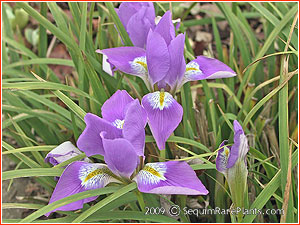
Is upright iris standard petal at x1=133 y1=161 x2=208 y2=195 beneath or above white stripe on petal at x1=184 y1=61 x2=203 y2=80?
beneath

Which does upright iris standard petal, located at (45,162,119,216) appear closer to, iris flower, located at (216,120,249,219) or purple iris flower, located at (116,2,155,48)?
iris flower, located at (216,120,249,219)

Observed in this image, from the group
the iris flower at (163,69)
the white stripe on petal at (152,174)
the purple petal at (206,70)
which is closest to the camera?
the white stripe on petal at (152,174)

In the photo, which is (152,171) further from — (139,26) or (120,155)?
(139,26)

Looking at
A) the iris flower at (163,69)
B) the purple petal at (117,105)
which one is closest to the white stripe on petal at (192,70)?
the iris flower at (163,69)

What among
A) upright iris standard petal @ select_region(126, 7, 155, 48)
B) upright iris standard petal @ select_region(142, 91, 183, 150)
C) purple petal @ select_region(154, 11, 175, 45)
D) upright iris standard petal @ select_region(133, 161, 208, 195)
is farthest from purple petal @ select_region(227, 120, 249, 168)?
upright iris standard petal @ select_region(126, 7, 155, 48)

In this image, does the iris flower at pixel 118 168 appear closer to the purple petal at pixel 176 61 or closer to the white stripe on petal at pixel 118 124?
the white stripe on petal at pixel 118 124

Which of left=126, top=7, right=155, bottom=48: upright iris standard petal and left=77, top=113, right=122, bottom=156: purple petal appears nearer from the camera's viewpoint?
left=77, top=113, right=122, bottom=156: purple petal

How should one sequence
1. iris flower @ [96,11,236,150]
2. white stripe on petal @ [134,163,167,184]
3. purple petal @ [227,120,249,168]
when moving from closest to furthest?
purple petal @ [227,120,249,168] → white stripe on petal @ [134,163,167,184] → iris flower @ [96,11,236,150]
